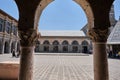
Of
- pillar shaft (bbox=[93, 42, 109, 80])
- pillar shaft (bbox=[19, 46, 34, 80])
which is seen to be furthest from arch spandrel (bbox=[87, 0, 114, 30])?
pillar shaft (bbox=[19, 46, 34, 80])

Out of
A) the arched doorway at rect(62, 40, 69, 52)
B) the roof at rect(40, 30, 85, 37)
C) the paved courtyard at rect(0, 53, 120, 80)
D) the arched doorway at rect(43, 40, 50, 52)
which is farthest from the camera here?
the roof at rect(40, 30, 85, 37)

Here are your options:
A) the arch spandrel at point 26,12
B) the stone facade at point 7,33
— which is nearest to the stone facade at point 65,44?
the stone facade at point 7,33

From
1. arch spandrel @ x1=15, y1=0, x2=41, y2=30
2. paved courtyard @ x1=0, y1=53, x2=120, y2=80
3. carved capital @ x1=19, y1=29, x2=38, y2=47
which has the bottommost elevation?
paved courtyard @ x1=0, y1=53, x2=120, y2=80

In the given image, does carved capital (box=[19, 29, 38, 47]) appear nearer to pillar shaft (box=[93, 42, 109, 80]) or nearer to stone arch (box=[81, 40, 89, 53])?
pillar shaft (box=[93, 42, 109, 80])

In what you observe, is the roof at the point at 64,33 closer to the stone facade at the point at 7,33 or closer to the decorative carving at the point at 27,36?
the stone facade at the point at 7,33

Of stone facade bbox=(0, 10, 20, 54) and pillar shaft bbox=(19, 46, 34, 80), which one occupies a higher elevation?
stone facade bbox=(0, 10, 20, 54)

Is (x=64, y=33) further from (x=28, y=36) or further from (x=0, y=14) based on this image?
(x=28, y=36)

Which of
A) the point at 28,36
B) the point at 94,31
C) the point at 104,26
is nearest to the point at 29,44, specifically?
the point at 28,36

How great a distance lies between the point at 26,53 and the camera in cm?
493

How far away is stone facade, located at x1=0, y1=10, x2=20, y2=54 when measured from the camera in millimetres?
37156

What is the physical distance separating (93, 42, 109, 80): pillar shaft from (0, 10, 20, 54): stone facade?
33.4m

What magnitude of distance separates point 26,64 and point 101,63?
7.28 ft

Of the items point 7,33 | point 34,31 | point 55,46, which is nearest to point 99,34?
point 34,31

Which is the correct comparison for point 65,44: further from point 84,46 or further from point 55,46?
point 84,46
